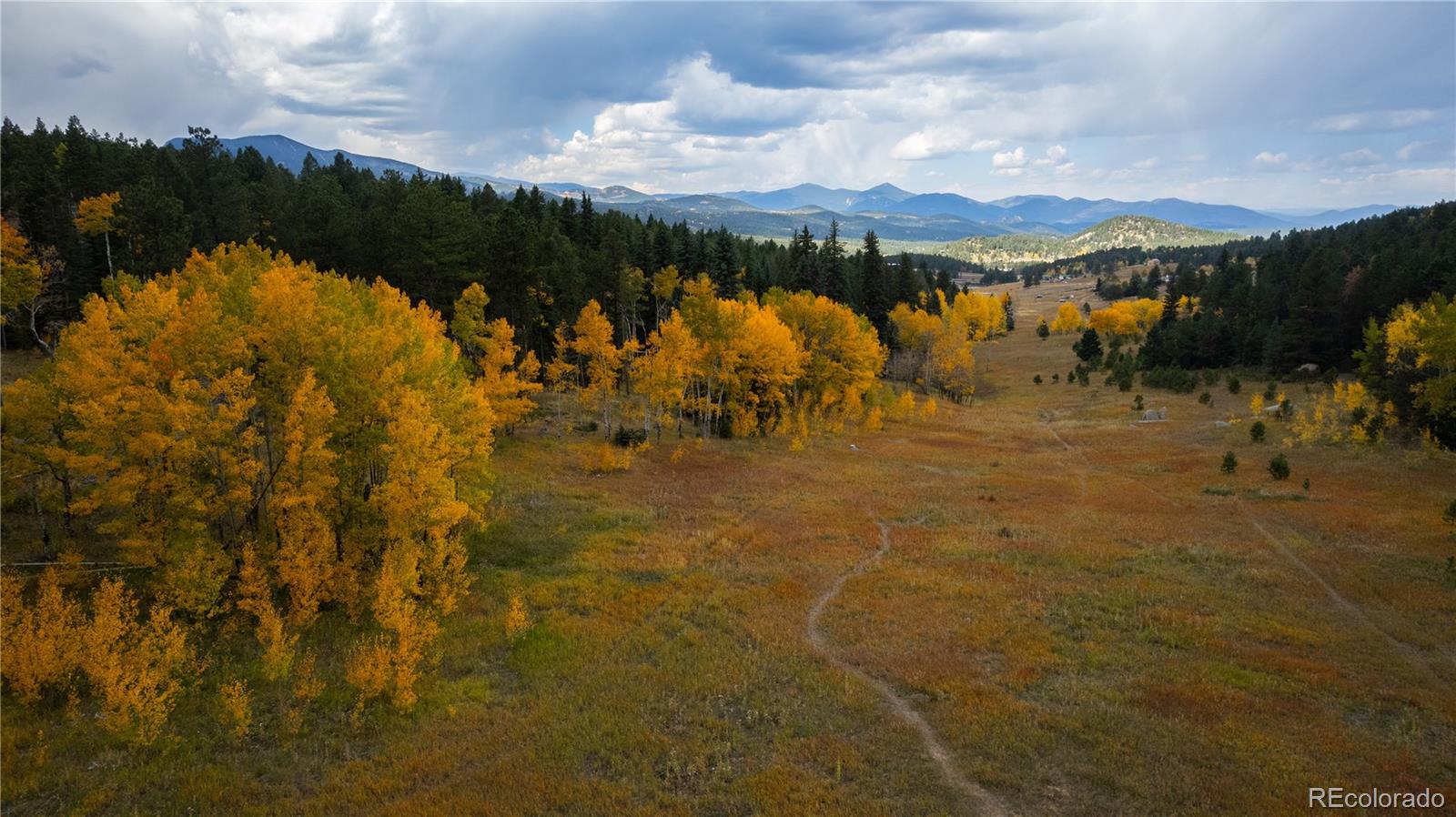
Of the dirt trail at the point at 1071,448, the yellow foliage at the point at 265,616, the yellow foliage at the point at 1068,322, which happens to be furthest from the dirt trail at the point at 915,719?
the yellow foliage at the point at 1068,322

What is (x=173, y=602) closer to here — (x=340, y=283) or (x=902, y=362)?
(x=340, y=283)

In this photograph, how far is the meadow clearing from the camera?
15.8 meters

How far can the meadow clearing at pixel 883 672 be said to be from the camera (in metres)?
15.8

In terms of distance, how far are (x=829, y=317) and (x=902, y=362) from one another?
127 ft

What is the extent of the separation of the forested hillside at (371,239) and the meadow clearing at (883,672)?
24828mm

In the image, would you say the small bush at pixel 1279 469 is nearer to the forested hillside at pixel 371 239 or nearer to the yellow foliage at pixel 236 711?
the forested hillside at pixel 371 239

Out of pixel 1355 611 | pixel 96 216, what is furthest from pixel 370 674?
pixel 96 216

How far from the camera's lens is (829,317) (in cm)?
6738

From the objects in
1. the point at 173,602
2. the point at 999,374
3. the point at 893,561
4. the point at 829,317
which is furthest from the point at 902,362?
the point at 173,602

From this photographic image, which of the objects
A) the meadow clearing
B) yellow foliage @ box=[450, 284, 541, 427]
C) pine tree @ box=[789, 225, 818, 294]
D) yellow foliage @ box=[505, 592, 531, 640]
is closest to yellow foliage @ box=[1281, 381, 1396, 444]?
the meadow clearing

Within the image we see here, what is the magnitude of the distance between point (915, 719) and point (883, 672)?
270 centimetres

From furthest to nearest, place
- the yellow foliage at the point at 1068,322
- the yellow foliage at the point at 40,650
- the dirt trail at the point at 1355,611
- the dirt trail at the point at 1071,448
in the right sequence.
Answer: the yellow foliage at the point at 1068,322
the dirt trail at the point at 1071,448
the dirt trail at the point at 1355,611
the yellow foliage at the point at 40,650

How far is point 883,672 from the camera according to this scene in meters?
21.6
